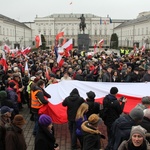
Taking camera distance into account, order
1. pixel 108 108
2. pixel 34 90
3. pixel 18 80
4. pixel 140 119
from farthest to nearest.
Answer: pixel 18 80
pixel 34 90
pixel 108 108
pixel 140 119

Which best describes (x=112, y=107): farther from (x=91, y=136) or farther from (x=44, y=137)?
(x=44, y=137)

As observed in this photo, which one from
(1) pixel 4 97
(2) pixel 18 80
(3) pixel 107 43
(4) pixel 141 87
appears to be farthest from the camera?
(3) pixel 107 43

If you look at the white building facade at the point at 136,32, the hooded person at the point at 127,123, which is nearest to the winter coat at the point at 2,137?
the hooded person at the point at 127,123

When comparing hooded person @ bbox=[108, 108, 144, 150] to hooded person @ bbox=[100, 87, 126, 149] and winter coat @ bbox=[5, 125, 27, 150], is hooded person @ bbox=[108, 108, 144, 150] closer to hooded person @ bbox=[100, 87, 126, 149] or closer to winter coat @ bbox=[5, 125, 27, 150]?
hooded person @ bbox=[100, 87, 126, 149]

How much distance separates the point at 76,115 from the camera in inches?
237

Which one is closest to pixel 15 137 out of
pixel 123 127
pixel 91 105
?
pixel 123 127

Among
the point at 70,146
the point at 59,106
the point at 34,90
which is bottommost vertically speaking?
the point at 70,146

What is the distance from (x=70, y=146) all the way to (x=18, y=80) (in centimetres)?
370

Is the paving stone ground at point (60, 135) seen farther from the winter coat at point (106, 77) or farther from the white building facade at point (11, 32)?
the white building facade at point (11, 32)

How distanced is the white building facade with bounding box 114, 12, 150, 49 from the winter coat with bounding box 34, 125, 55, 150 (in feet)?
215

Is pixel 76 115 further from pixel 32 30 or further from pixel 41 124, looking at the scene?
pixel 32 30

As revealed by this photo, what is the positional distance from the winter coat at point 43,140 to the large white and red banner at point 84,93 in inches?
109

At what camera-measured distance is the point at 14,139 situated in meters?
4.21

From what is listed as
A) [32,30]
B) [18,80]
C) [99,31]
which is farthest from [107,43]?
[18,80]
